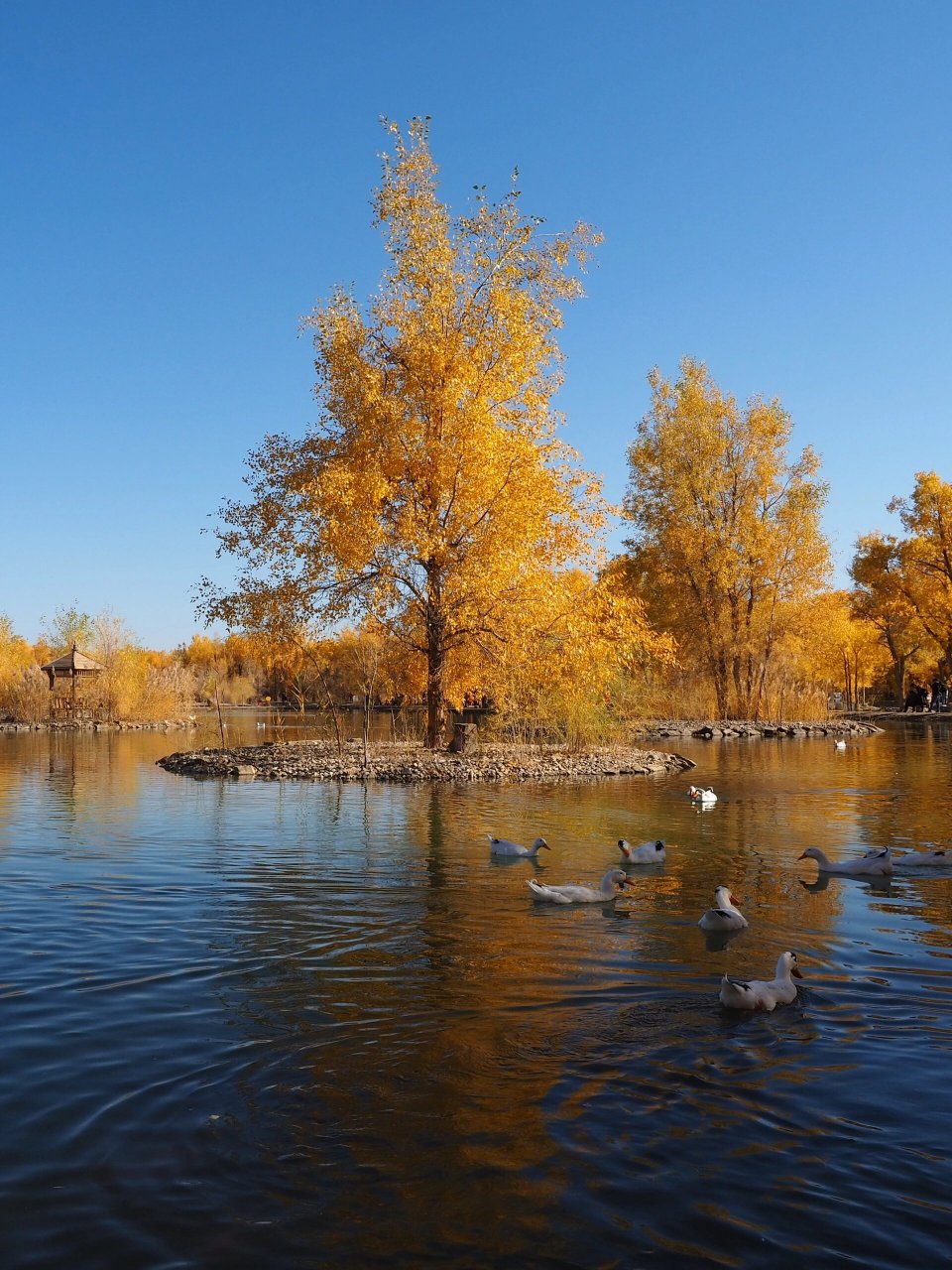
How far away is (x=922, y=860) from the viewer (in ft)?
39.0

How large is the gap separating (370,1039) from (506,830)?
347 inches

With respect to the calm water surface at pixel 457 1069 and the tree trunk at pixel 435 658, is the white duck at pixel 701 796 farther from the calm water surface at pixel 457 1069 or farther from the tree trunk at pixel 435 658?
the tree trunk at pixel 435 658

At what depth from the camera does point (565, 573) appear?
24734 millimetres

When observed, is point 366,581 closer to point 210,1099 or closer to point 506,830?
point 506,830

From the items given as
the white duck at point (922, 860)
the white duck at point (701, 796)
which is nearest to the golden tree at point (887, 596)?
the white duck at point (701, 796)

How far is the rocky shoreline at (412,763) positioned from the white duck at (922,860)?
11.2 metres

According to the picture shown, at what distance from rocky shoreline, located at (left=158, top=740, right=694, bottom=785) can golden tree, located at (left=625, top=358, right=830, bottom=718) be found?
19448 mm

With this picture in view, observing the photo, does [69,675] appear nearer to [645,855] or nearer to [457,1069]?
[645,855]

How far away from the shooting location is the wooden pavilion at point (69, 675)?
5341 centimetres

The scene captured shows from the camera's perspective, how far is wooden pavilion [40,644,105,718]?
5341 centimetres

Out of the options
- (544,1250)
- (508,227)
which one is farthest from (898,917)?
(508,227)

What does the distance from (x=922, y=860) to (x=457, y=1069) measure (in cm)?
820

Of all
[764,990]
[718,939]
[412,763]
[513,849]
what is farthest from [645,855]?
[412,763]

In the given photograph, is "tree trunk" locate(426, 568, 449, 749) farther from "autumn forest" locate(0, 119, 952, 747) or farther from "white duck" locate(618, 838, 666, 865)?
"white duck" locate(618, 838, 666, 865)
